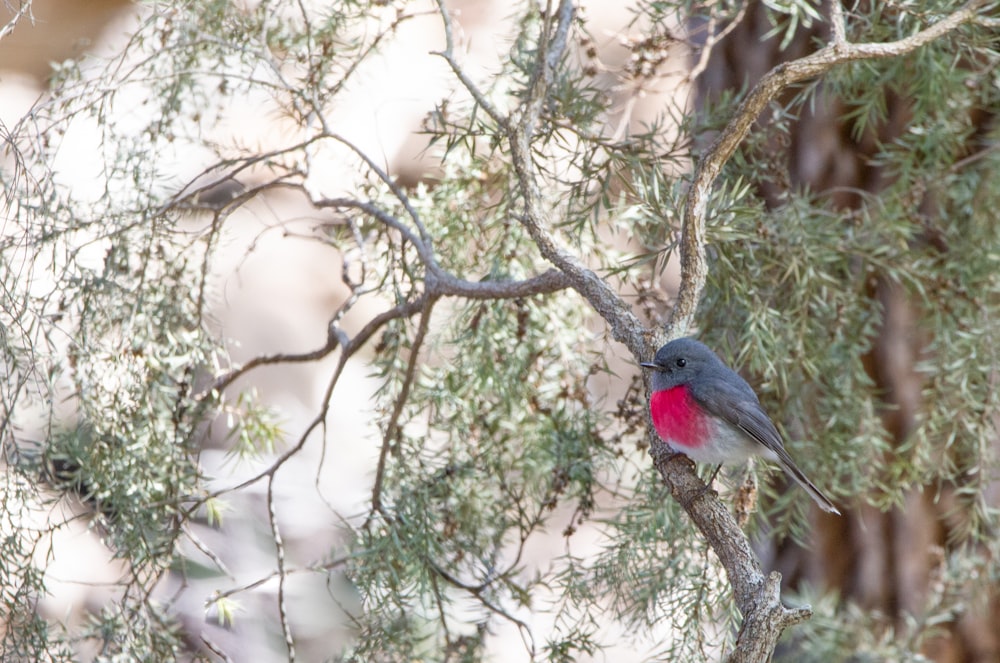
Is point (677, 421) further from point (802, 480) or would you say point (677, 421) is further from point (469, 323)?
point (469, 323)

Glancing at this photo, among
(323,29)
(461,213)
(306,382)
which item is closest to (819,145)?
(461,213)

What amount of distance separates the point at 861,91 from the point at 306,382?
3502mm

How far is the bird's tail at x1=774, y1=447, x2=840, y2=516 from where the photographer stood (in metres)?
1.75

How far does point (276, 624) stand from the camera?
12.6ft

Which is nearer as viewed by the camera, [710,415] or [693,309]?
[693,309]

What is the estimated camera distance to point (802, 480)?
1774 millimetres

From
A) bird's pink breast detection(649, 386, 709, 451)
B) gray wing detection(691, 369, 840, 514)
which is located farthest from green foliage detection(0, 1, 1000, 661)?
bird's pink breast detection(649, 386, 709, 451)

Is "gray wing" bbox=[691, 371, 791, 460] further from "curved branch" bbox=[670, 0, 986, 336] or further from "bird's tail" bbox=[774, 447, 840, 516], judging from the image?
"curved branch" bbox=[670, 0, 986, 336]

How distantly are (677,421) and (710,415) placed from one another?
10 centimetres

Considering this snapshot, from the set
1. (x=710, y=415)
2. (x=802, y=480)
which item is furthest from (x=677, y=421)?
(x=802, y=480)

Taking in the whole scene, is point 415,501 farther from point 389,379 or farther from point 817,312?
point 817,312

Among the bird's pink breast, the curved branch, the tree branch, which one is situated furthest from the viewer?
the bird's pink breast

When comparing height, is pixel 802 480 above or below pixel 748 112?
below

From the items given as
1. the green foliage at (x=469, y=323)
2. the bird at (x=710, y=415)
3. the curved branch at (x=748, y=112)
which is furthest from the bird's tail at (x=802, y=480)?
the curved branch at (x=748, y=112)
